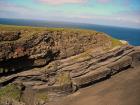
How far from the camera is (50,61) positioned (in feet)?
147

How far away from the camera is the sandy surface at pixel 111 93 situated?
3759 centimetres

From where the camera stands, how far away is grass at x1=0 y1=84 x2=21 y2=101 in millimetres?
37669

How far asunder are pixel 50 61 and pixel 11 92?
9812mm

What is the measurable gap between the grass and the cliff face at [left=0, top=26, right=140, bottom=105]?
0.39 m

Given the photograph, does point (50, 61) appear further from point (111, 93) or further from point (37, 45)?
point (111, 93)

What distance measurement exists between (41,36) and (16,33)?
4.65 meters

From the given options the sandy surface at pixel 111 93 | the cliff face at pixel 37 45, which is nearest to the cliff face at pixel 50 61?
the cliff face at pixel 37 45

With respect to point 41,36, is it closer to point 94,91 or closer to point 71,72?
point 71,72

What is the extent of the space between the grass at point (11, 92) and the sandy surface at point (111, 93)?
6191 mm

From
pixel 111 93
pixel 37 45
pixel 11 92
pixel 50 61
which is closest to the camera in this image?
pixel 11 92

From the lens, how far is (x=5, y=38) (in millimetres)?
39281

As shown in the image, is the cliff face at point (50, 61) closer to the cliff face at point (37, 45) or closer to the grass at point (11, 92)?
the cliff face at point (37, 45)

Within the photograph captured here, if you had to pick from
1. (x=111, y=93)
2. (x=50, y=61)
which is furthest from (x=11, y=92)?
(x=111, y=93)

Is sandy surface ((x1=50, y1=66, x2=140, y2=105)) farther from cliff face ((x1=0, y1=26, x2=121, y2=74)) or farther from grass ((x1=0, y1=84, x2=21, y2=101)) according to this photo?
cliff face ((x1=0, y1=26, x2=121, y2=74))
